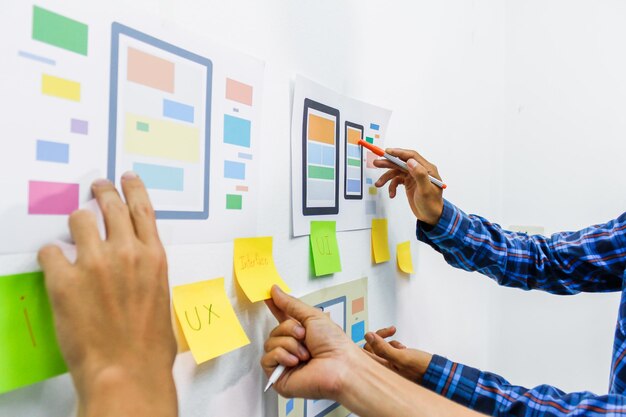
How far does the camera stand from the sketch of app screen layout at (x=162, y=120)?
362mm

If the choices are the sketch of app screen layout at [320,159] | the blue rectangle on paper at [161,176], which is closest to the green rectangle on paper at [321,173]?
the sketch of app screen layout at [320,159]

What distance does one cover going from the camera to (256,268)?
1.62ft

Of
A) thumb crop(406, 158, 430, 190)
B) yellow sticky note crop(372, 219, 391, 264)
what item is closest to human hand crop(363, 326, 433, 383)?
yellow sticky note crop(372, 219, 391, 264)

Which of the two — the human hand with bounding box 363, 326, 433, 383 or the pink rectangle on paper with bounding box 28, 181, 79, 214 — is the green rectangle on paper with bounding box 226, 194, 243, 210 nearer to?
the pink rectangle on paper with bounding box 28, 181, 79, 214

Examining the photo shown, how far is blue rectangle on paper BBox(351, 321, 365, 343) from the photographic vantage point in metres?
0.67

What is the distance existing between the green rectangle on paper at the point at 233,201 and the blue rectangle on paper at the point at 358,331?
0.32 metres

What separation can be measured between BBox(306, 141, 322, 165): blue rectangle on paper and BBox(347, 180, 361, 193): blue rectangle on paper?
0.09 meters

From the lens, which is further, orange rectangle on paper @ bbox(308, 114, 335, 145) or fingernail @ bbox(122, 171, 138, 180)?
orange rectangle on paper @ bbox(308, 114, 335, 145)

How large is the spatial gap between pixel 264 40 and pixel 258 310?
1.09 ft

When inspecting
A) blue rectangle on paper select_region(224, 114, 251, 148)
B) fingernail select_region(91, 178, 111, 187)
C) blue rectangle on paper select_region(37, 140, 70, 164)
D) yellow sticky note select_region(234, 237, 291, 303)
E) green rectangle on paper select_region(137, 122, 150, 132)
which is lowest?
yellow sticky note select_region(234, 237, 291, 303)

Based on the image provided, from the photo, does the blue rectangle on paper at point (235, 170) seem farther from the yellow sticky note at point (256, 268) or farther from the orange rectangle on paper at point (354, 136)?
the orange rectangle on paper at point (354, 136)

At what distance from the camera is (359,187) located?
2.20 feet

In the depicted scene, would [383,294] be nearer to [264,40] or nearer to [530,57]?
[264,40]

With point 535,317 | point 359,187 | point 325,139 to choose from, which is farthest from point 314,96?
point 535,317
